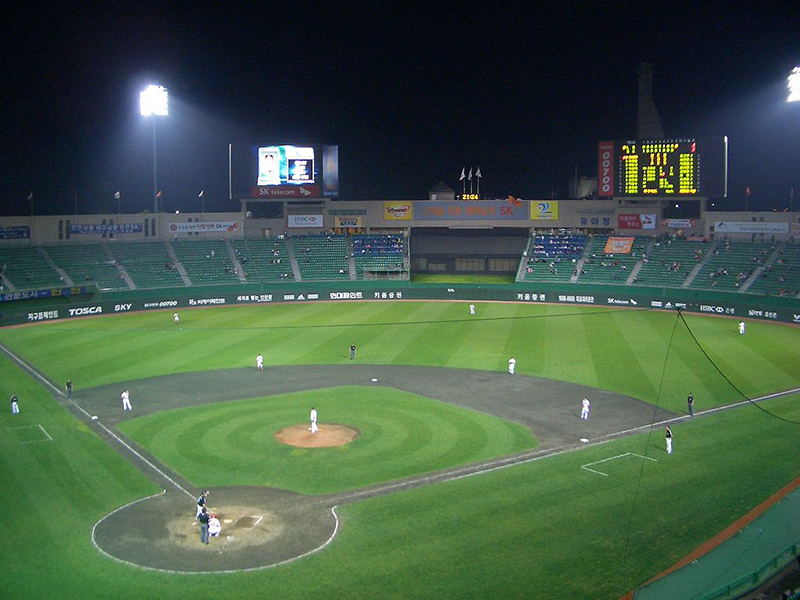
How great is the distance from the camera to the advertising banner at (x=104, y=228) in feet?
266

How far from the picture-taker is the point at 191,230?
88.1m

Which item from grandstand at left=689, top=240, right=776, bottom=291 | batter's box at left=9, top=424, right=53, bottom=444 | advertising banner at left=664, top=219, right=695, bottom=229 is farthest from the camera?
advertising banner at left=664, top=219, right=695, bottom=229

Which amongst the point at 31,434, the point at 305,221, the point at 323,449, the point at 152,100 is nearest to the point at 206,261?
the point at 305,221

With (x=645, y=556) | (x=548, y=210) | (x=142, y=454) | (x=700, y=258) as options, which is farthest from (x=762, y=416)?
(x=548, y=210)

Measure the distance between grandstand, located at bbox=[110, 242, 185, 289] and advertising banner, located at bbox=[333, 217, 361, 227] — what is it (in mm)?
20527

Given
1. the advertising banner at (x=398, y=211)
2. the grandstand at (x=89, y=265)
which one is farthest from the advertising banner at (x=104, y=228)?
the advertising banner at (x=398, y=211)

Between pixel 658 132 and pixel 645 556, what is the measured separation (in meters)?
73.4

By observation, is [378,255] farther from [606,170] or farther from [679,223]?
[679,223]

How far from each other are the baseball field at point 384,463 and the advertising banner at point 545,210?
123 feet

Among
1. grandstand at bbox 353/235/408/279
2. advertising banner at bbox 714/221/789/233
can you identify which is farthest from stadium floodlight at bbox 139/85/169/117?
advertising banner at bbox 714/221/789/233

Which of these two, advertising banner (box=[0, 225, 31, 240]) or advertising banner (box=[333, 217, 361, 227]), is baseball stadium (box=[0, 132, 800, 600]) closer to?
advertising banner (box=[0, 225, 31, 240])

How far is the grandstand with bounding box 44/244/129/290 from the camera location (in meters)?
74.4

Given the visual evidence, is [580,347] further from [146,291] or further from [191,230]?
[191,230]

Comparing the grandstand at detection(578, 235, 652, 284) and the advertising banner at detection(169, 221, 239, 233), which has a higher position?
the advertising banner at detection(169, 221, 239, 233)
